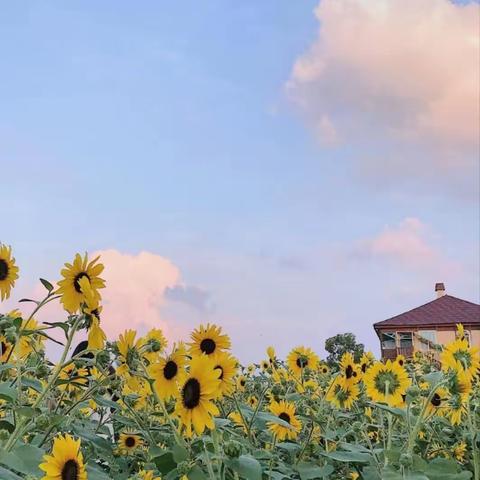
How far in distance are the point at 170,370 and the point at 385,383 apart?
Result: 971 mm

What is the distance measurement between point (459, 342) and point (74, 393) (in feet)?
4.89

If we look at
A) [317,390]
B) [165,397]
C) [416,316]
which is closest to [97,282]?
[165,397]

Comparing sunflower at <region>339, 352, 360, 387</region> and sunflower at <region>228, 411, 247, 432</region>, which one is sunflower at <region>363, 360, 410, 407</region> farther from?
sunflower at <region>228, 411, 247, 432</region>

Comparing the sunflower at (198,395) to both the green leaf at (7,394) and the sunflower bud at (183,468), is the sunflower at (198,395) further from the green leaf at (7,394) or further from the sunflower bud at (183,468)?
the green leaf at (7,394)

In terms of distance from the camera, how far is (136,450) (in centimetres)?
236

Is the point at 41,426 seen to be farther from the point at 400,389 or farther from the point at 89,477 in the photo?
the point at 400,389

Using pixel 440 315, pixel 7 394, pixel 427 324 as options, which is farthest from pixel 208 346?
pixel 440 315

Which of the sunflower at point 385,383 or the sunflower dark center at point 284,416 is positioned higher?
the sunflower at point 385,383

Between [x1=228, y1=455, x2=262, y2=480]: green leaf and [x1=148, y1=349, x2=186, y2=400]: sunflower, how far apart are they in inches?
13.8

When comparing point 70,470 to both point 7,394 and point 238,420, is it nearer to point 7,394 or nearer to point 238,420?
point 7,394

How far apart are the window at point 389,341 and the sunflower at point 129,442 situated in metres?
24.8

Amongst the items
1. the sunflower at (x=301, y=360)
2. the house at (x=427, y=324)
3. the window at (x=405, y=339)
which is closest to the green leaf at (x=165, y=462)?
the sunflower at (x=301, y=360)

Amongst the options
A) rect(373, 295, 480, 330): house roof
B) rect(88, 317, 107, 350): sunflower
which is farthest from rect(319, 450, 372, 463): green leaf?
rect(373, 295, 480, 330): house roof

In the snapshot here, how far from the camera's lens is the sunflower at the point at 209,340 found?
221 cm
